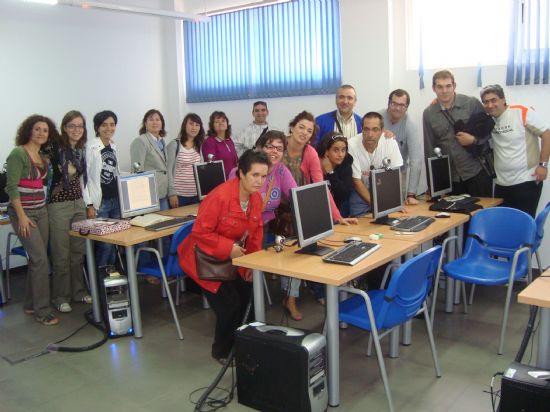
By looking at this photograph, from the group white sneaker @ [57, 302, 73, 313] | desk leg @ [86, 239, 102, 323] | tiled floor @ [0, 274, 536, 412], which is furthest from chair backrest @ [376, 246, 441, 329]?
white sneaker @ [57, 302, 73, 313]

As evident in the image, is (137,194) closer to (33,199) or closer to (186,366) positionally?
(33,199)

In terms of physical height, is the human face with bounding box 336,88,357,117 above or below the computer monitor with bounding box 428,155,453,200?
above

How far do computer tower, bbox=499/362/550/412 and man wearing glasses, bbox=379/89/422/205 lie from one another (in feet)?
8.07

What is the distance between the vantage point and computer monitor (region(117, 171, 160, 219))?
4199mm

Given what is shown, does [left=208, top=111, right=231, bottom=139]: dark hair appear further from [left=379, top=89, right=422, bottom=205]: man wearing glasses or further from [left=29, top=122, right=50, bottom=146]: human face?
[left=29, top=122, right=50, bottom=146]: human face

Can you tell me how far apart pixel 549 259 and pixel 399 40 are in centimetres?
255

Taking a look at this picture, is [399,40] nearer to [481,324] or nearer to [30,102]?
[481,324]

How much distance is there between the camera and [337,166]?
13.6 feet

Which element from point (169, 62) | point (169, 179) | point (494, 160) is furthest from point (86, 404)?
point (169, 62)

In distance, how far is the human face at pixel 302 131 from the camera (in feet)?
12.7

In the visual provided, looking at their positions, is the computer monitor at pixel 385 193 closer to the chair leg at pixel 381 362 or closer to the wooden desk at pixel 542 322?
the chair leg at pixel 381 362

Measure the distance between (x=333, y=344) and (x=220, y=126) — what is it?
3.35m

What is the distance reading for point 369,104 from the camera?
552 cm

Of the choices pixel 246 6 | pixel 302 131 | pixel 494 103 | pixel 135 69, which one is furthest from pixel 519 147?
pixel 135 69
